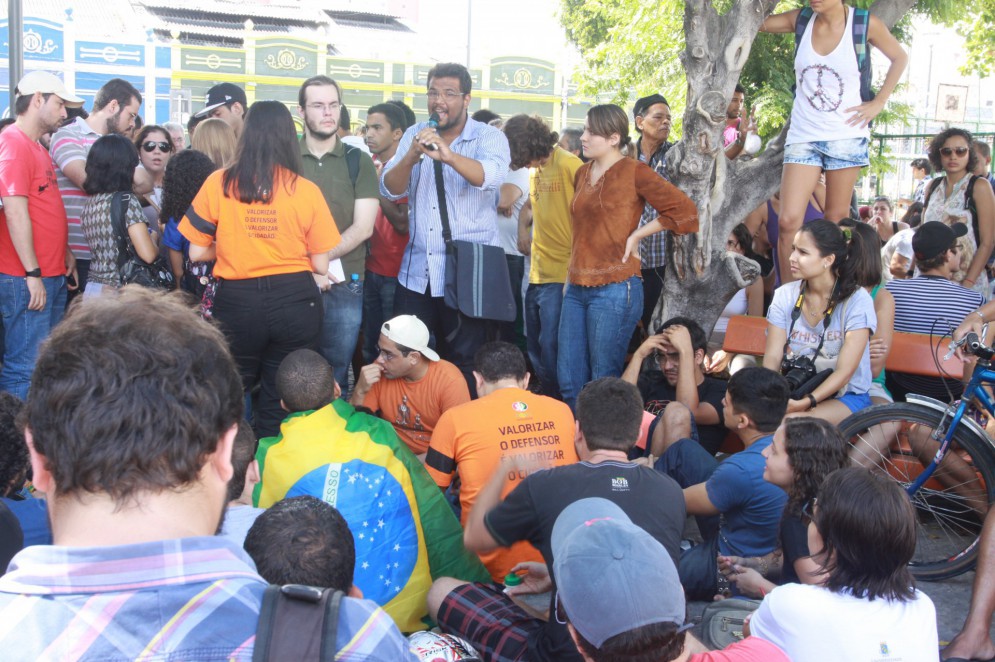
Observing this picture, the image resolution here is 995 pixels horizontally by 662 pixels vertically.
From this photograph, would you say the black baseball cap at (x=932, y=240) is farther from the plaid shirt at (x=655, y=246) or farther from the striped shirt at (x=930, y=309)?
the plaid shirt at (x=655, y=246)

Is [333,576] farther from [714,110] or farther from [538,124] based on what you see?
[714,110]

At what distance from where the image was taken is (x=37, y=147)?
5172mm

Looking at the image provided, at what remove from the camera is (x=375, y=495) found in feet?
10.8

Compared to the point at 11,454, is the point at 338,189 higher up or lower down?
higher up

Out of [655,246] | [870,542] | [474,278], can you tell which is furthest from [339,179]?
[870,542]

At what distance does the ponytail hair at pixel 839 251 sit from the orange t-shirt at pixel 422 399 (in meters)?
1.92

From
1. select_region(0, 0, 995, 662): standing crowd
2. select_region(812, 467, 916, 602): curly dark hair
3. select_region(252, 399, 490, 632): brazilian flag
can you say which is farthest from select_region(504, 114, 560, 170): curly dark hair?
select_region(812, 467, 916, 602): curly dark hair

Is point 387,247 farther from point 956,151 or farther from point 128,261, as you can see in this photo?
point 956,151

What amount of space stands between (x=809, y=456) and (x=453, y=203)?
8.83ft

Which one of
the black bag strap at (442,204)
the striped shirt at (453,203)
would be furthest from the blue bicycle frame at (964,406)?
the black bag strap at (442,204)

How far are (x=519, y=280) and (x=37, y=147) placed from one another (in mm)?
3143

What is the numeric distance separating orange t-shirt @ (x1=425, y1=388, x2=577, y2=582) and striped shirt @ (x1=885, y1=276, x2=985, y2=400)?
8.43 feet

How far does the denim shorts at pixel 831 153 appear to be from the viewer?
5336mm

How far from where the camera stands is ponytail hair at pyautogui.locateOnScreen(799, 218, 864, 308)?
14.9 ft
